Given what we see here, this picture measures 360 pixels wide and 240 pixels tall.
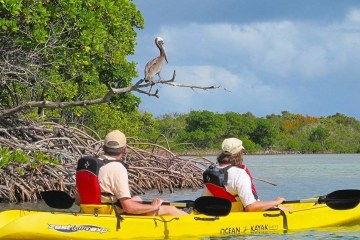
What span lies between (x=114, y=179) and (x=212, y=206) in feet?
3.77

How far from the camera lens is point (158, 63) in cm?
1248

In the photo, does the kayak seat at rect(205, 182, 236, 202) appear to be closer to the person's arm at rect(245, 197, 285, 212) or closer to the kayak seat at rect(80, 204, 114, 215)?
the person's arm at rect(245, 197, 285, 212)

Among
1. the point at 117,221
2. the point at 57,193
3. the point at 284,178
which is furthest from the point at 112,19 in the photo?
the point at 284,178

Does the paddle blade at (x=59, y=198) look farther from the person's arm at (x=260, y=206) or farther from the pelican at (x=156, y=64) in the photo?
the pelican at (x=156, y=64)

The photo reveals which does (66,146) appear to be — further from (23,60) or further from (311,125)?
(311,125)

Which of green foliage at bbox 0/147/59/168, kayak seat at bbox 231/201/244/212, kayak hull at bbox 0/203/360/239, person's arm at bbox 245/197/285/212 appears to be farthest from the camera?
green foliage at bbox 0/147/59/168

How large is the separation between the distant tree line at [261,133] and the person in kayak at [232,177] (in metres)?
52.6

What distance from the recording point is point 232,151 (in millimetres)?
7926

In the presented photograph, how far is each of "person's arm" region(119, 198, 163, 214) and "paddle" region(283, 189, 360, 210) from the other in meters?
2.12

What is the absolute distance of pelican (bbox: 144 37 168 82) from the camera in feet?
40.1

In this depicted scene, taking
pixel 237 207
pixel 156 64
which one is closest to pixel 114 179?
pixel 237 207

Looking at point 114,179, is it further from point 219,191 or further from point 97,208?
point 219,191

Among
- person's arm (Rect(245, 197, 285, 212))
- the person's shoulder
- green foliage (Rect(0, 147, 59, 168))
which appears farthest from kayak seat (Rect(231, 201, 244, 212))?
green foliage (Rect(0, 147, 59, 168))

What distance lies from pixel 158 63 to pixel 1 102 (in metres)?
3.83
